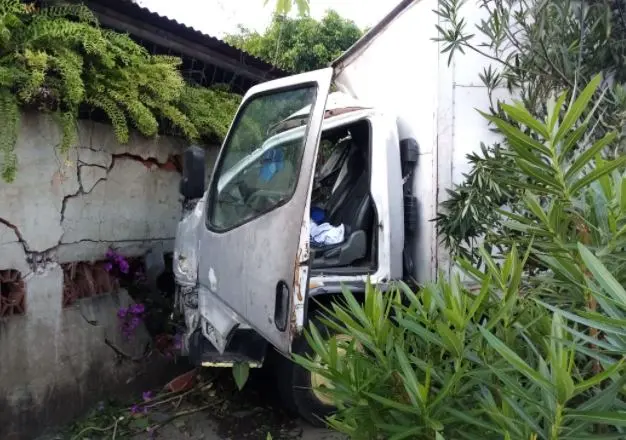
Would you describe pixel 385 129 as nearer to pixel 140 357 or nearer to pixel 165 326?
pixel 165 326

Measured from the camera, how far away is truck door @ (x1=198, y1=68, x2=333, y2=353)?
9.20 feet

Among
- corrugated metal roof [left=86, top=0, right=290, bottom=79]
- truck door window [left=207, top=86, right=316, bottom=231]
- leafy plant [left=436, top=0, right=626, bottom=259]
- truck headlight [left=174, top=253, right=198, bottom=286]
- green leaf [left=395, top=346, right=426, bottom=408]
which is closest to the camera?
green leaf [left=395, top=346, right=426, bottom=408]

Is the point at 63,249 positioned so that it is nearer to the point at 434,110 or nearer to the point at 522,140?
the point at 434,110

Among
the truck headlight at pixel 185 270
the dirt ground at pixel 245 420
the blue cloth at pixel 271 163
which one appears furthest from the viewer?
the dirt ground at pixel 245 420

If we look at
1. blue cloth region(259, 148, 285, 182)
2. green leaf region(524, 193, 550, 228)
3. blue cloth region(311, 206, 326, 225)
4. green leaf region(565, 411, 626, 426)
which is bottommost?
green leaf region(565, 411, 626, 426)

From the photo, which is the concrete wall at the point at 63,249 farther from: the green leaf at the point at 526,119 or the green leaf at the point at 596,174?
the green leaf at the point at 596,174

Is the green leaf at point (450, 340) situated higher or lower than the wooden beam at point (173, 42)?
lower

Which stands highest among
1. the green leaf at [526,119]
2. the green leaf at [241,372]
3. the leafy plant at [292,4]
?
the leafy plant at [292,4]

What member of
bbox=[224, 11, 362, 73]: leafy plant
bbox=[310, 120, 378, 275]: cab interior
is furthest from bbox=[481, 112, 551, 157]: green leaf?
bbox=[224, 11, 362, 73]: leafy plant

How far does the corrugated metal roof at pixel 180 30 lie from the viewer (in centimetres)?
392

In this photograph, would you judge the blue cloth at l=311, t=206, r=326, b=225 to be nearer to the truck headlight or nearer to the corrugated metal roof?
the truck headlight

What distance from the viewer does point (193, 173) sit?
3.60 m

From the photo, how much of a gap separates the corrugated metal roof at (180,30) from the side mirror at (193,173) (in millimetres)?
1334

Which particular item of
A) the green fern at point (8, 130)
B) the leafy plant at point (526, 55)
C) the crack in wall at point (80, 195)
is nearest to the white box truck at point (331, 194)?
the leafy plant at point (526, 55)
